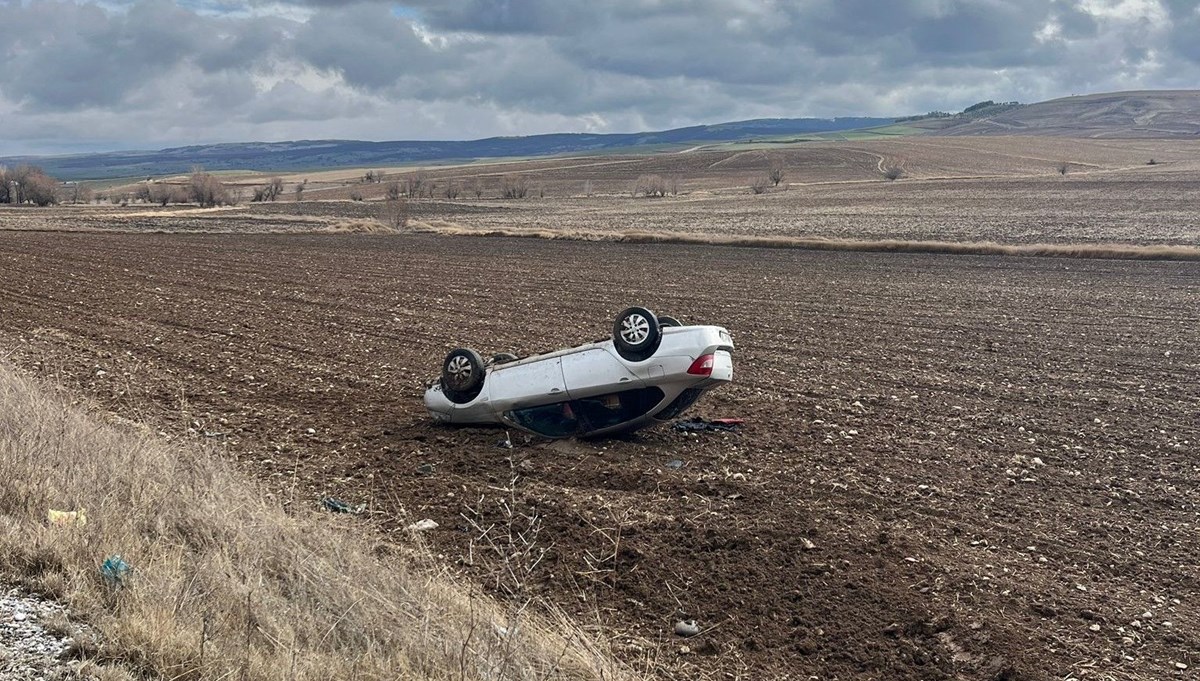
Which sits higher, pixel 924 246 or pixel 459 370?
pixel 459 370

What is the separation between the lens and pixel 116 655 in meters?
3.95

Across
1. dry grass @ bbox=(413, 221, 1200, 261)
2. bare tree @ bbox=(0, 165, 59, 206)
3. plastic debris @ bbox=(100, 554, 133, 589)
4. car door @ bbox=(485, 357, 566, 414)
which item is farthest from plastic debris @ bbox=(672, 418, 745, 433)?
bare tree @ bbox=(0, 165, 59, 206)

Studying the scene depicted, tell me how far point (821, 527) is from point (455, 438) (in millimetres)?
3899

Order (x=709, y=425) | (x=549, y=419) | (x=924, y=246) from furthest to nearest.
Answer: (x=924, y=246), (x=709, y=425), (x=549, y=419)

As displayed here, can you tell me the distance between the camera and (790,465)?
8516 mm

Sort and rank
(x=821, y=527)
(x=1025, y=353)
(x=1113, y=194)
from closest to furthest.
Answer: (x=821, y=527)
(x=1025, y=353)
(x=1113, y=194)

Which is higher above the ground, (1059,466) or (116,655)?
(116,655)

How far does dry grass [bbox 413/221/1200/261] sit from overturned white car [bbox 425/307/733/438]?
967 inches

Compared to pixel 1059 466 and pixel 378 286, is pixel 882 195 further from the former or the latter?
pixel 1059 466

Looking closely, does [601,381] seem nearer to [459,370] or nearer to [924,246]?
[459,370]

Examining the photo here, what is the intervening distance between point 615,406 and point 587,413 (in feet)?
0.93

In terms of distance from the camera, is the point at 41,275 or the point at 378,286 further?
the point at 41,275

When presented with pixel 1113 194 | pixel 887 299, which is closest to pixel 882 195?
pixel 1113 194

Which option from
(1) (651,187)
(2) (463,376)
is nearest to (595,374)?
(2) (463,376)
